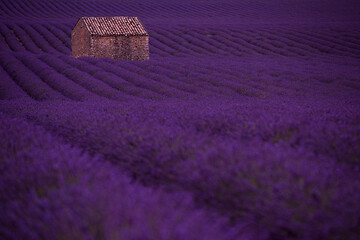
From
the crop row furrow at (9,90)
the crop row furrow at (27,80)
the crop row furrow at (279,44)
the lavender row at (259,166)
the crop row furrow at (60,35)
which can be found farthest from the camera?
the crop row furrow at (60,35)

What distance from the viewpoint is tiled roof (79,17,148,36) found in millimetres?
19641

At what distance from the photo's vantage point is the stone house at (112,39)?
64.0ft

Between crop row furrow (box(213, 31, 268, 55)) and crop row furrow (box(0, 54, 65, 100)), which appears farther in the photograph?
crop row furrow (box(213, 31, 268, 55))

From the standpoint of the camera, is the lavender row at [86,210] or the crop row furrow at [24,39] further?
the crop row furrow at [24,39]

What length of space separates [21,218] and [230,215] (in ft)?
3.92

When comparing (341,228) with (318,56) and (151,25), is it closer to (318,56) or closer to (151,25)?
(318,56)

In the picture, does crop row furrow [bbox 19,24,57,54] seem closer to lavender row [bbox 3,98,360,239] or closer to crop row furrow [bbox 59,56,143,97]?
crop row furrow [bbox 59,56,143,97]

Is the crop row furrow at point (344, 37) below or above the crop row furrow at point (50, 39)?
above

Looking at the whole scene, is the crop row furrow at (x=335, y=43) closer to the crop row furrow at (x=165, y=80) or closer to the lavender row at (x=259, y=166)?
the crop row furrow at (x=165, y=80)

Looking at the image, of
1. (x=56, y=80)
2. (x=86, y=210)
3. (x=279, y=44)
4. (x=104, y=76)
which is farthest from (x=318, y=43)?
(x=86, y=210)

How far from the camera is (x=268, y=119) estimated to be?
337 centimetres

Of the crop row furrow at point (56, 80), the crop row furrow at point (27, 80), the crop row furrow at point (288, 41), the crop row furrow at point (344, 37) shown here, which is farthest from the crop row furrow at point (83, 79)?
the crop row furrow at point (344, 37)

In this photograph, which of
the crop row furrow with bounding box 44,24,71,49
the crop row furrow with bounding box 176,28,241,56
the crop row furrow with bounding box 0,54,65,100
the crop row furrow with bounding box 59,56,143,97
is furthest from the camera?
the crop row furrow with bounding box 44,24,71,49

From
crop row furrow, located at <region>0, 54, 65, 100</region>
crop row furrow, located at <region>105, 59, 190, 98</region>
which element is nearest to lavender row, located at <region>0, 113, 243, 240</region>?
crop row furrow, located at <region>105, 59, 190, 98</region>
